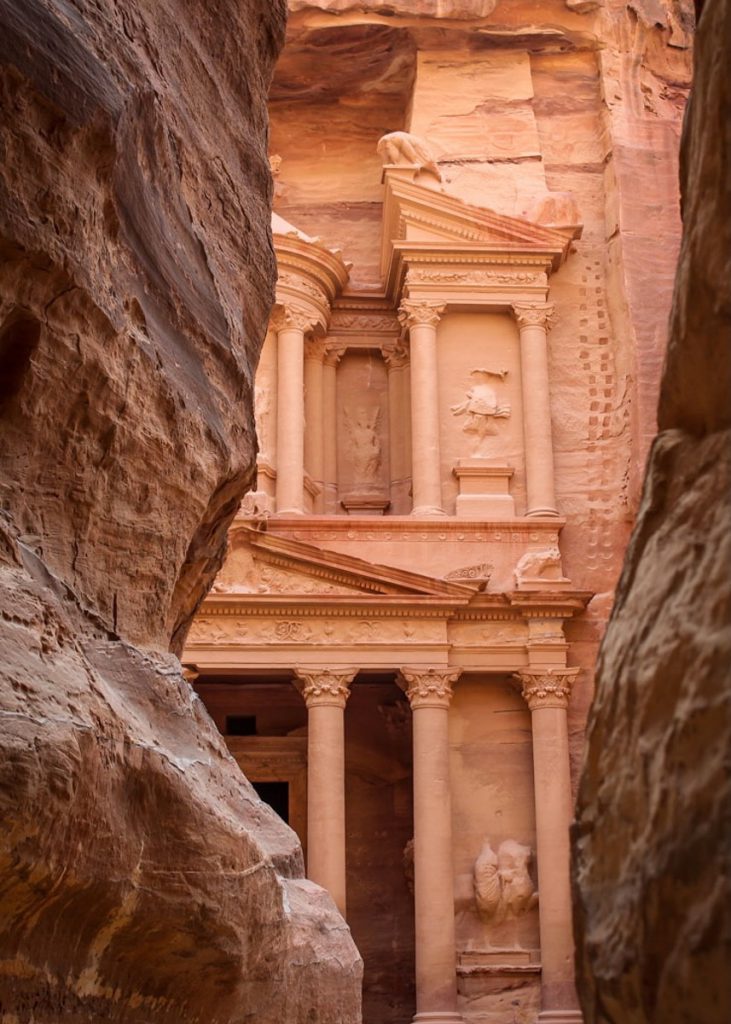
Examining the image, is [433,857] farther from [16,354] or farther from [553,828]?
[16,354]

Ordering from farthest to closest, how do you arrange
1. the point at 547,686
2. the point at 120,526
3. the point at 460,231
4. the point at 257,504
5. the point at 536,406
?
the point at 460,231 → the point at 536,406 → the point at 257,504 → the point at 547,686 → the point at 120,526

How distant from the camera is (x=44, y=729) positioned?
122 inches

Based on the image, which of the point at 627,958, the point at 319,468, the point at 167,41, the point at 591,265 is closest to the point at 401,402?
the point at 319,468

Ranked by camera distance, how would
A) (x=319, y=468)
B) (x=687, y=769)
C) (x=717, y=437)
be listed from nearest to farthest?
(x=687, y=769)
(x=717, y=437)
(x=319, y=468)

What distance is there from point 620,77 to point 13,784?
2319cm

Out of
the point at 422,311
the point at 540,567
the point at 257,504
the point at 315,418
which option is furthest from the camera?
the point at 315,418

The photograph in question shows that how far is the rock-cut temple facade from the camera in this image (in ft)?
63.8

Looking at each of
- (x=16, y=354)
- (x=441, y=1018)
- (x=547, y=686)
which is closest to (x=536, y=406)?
(x=547, y=686)

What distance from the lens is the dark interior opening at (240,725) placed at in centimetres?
2172

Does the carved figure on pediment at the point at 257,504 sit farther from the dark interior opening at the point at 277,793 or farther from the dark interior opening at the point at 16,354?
the dark interior opening at the point at 16,354

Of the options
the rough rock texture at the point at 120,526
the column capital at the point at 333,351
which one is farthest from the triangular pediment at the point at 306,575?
the rough rock texture at the point at 120,526

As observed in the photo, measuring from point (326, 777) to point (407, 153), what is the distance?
983 cm

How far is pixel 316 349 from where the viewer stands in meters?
23.8

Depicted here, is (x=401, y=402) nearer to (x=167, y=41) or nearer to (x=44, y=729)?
(x=167, y=41)
